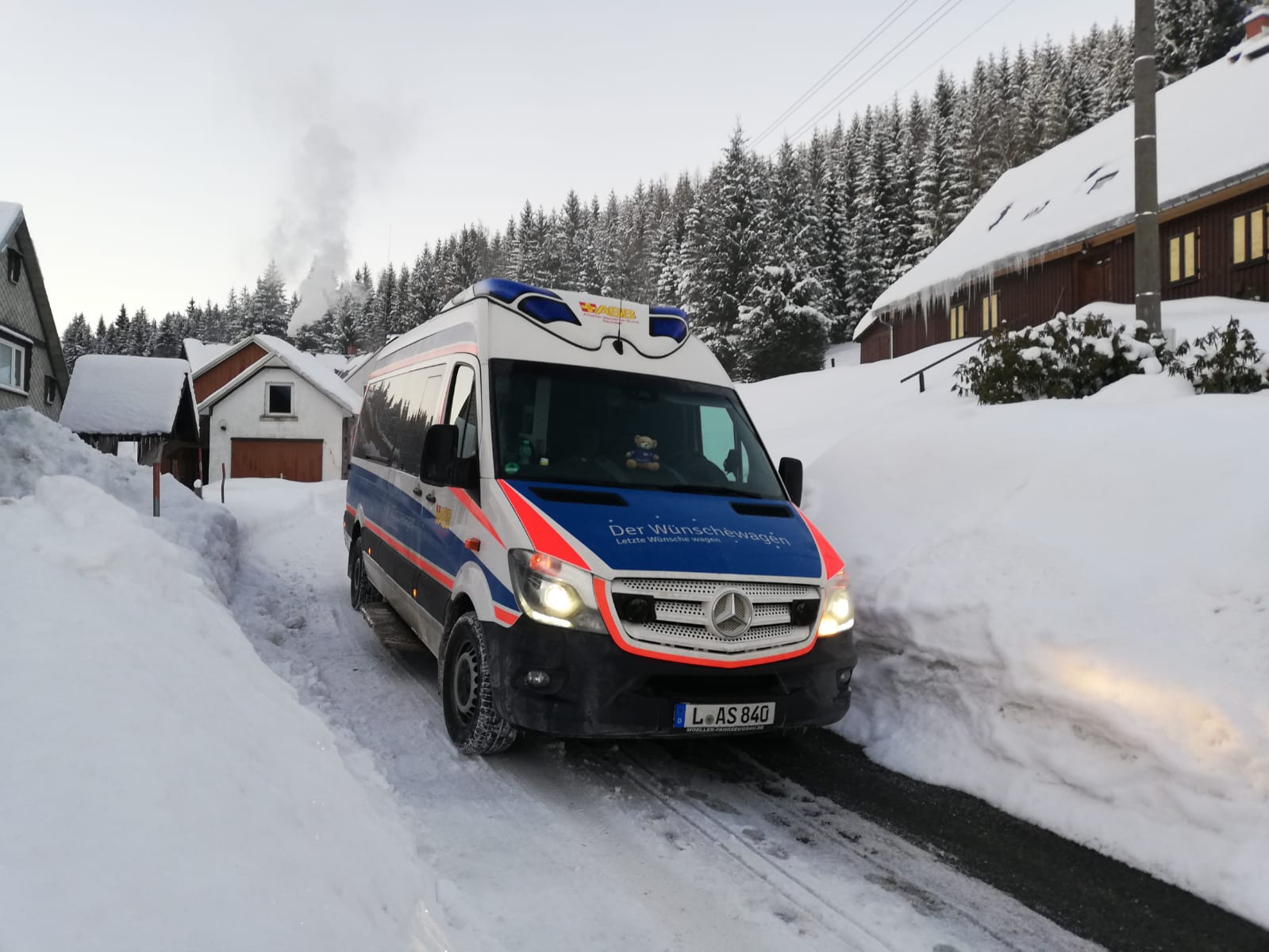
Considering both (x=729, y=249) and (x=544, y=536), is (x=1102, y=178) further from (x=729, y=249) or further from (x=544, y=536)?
(x=544, y=536)

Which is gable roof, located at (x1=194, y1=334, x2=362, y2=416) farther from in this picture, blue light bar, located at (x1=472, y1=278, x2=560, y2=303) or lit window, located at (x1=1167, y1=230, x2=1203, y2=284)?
blue light bar, located at (x1=472, y1=278, x2=560, y2=303)

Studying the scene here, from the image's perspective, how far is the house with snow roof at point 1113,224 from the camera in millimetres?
18812

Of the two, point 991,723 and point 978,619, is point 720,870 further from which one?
point 978,619

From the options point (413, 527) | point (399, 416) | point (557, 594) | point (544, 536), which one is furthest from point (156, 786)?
point (399, 416)

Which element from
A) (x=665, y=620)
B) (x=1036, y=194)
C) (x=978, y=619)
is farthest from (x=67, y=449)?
(x=1036, y=194)

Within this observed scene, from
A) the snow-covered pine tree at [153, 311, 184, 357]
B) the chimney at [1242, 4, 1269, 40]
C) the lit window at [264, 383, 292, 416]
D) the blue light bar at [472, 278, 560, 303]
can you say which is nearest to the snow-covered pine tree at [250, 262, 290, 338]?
the snow-covered pine tree at [153, 311, 184, 357]

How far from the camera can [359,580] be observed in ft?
26.7

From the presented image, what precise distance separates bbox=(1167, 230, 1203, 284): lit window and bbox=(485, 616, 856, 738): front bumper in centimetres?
2176

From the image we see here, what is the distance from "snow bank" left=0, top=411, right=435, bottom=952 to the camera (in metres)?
1.86

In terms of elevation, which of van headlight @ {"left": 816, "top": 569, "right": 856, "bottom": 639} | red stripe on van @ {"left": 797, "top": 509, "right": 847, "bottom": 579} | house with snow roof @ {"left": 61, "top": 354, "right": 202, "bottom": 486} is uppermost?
house with snow roof @ {"left": 61, "top": 354, "right": 202, "bottom": 486}

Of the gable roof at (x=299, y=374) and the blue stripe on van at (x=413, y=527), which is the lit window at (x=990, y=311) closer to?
the blue stripe on van at (x=413, y=527)

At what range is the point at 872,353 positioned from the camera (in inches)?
1439

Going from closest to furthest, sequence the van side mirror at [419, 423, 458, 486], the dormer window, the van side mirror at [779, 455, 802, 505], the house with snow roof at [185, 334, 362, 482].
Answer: the van side mirror at [419, 423, 458, 486]
the van side mirror at [779, 455, 802, 505]
the dormer window
the house with snow roof at [185, 334, 362, 482]

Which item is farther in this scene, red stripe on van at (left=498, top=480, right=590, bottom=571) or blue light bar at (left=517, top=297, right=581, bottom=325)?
blue light bar at (left=517, top=297, right=581, bottom=325)
